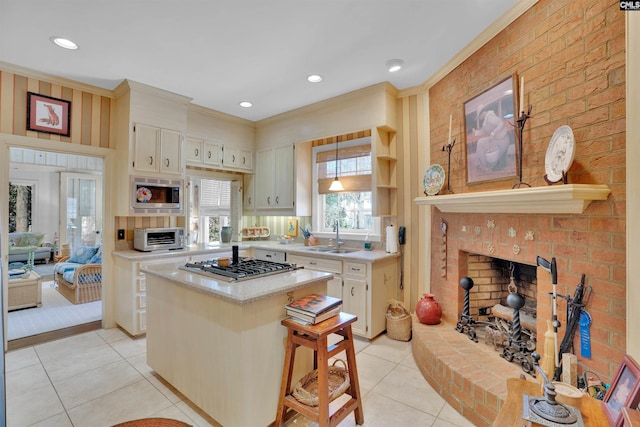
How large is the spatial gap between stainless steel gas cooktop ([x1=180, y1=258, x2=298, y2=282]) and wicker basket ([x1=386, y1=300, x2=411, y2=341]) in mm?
1534

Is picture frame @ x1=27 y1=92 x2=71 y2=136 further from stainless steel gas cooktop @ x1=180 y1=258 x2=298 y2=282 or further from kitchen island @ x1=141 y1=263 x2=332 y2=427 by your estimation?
stainless steel gas cooktop @ x1=180 y1=258 x2=298 y2=282

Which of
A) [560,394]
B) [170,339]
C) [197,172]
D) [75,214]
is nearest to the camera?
[560,394]

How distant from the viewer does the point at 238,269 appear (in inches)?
90.4

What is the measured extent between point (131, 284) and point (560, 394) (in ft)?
12.4

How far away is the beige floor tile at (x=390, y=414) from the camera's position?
207 centimetres

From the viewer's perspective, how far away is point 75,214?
7488mm

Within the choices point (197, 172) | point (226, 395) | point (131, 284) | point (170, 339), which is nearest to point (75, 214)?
point (197, 172)

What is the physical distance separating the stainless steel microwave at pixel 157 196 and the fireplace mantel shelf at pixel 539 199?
128 inches

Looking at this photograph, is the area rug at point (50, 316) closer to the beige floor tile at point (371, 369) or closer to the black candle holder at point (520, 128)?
the beige floor tile at point (371, 369)

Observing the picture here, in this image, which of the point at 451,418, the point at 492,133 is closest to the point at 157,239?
the point at 451,418

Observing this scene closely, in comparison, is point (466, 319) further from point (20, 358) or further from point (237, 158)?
point (20, 358)

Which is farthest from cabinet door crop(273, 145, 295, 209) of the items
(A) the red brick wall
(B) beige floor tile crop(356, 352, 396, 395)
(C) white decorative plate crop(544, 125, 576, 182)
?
(C) white decorative plate crop(544, 125, 576, 182)

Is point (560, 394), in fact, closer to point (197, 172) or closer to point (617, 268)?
point (617, 268)

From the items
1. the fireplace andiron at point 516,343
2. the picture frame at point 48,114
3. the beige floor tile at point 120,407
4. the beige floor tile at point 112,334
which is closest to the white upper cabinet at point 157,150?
the picture frame at point 48,114
